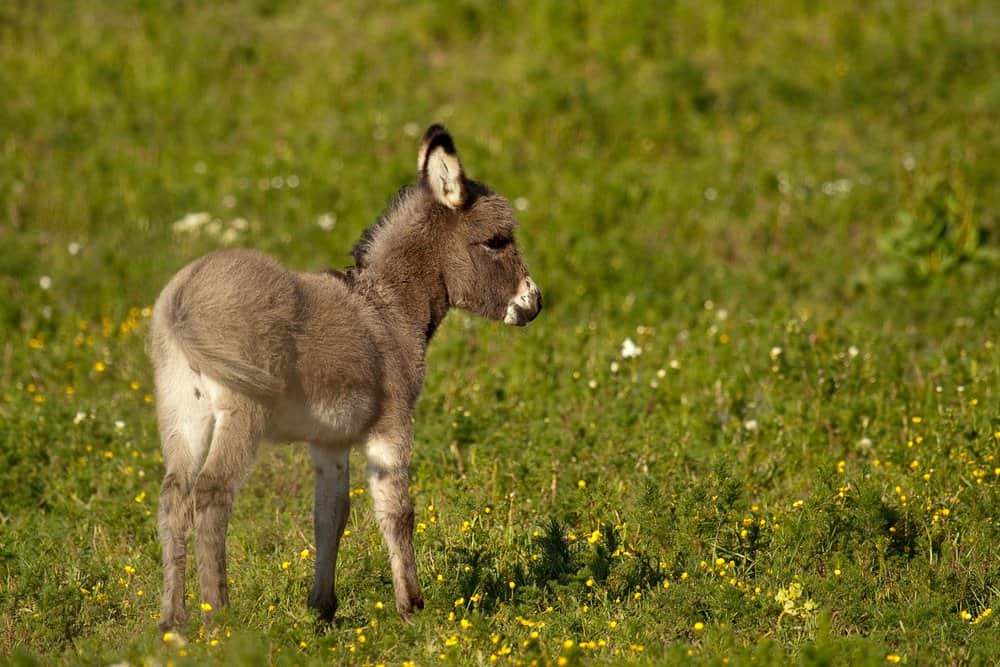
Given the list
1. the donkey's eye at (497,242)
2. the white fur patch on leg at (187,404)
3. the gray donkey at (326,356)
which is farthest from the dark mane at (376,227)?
the white fur patch on leg at (187,404)

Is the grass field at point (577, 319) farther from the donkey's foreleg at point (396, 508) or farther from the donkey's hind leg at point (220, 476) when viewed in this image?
the donkey's hind leg at point (220, 476)

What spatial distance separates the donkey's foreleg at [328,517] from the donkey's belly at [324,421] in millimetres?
250

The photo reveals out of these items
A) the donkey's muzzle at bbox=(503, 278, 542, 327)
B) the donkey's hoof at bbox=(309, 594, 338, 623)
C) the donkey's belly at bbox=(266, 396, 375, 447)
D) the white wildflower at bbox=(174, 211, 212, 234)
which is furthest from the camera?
the white wildflower at bbox=(174, 211, 212, 234)

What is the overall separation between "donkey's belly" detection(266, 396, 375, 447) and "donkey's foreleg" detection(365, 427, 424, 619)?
15 cm

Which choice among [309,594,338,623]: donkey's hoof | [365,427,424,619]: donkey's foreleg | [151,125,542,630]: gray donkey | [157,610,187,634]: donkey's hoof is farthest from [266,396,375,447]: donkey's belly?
[157,610,187,634]: donkey's hoof

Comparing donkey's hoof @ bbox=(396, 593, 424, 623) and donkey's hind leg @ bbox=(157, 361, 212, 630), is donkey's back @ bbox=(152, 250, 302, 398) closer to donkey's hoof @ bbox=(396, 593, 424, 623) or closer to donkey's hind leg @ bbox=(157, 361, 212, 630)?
donkey's hind leg @ bbox=(157, 361, 212, 630)

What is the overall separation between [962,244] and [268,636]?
28.1 ft

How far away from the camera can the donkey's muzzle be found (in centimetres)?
701

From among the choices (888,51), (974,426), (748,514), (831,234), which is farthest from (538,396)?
(888,51)

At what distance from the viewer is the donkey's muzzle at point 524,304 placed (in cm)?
701

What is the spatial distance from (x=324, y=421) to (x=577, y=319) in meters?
5.54

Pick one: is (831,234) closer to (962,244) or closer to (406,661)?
(962,244)

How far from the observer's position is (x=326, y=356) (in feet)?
19.9

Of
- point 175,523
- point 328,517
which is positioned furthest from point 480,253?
point 175,523
